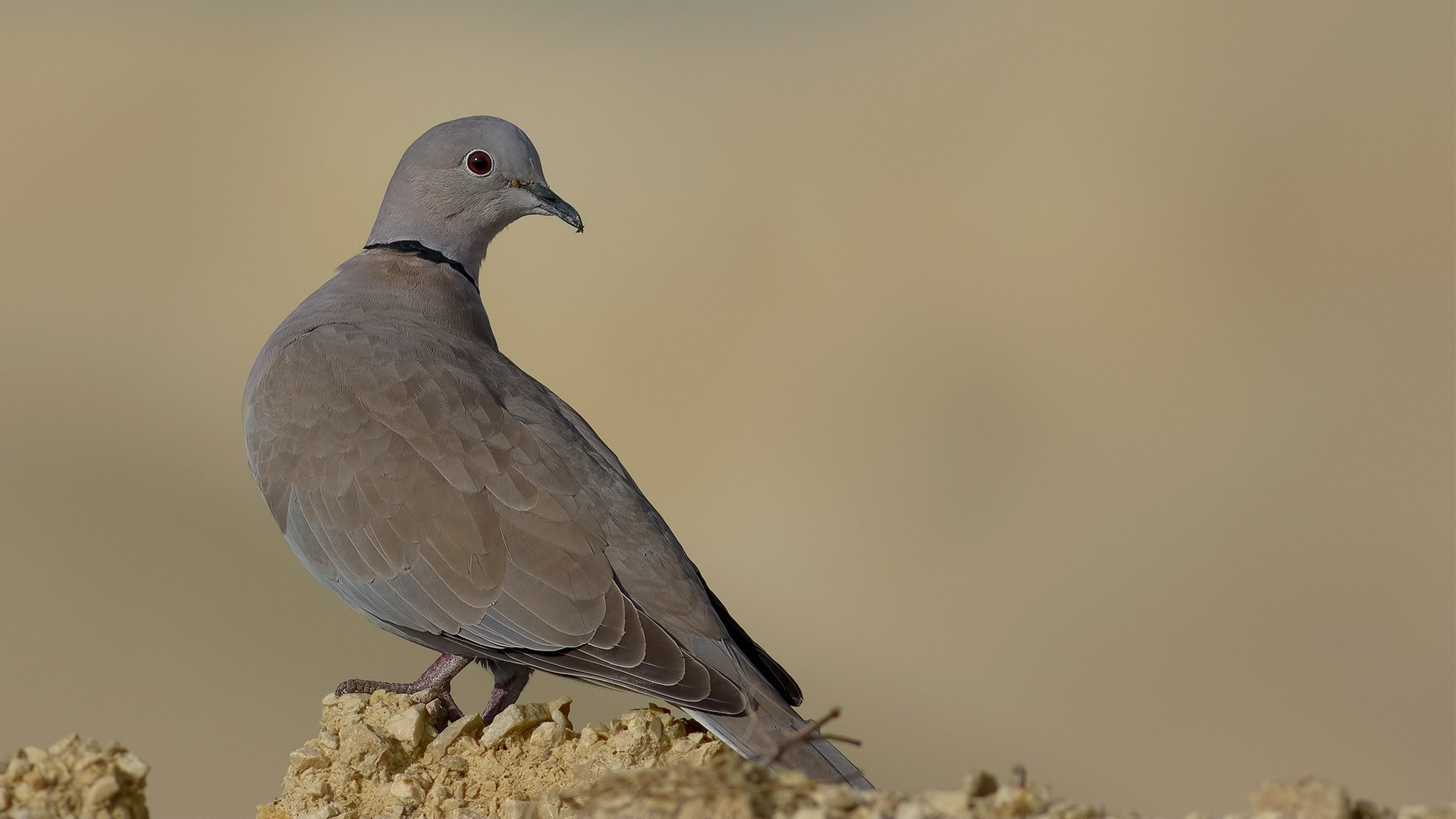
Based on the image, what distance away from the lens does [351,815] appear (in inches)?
180

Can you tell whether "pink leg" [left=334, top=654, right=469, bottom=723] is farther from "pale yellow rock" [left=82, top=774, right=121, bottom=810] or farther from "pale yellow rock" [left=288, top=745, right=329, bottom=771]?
"pale yellow rock" [left=82, top=774, right=121, bottom=810]

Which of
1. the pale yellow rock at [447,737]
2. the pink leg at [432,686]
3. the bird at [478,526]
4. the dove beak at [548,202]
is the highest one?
the dove beak at [548,202]

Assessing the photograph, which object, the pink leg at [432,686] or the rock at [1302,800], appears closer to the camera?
the rock at [1302,800]

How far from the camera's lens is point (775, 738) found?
13.9 ft

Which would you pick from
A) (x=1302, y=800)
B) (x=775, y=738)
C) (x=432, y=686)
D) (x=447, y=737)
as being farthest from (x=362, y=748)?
(x=1302, y=800)

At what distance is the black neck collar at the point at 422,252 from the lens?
20.2 feet

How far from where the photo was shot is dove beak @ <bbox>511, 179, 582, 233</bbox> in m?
6.33

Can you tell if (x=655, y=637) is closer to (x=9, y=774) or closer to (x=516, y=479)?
(x=516, y=479)

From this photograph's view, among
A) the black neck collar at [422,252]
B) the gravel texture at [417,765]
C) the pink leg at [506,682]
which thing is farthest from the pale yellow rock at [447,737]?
the black neck collar at [422,252]

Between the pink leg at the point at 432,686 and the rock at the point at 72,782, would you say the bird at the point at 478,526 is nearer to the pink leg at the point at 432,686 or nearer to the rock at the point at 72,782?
the pink leg at the point at 432,686

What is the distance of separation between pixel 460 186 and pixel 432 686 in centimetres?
225

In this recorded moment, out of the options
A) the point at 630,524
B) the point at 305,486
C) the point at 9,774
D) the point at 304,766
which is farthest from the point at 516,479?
the point at 9,774

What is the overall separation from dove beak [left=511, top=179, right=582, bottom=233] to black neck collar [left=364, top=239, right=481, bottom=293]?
417 mm

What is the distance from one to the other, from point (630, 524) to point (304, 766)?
1282 mm
